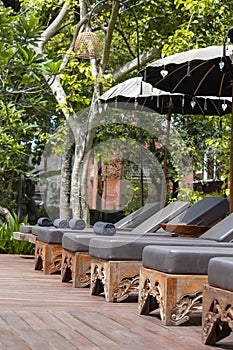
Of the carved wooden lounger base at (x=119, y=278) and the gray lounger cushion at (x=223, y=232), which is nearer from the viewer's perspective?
the carved wooden lounger base at (x=119, y=278)

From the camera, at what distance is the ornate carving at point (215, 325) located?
3498 mm

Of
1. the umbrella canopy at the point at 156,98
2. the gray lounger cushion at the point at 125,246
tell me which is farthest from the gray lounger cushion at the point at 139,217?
the gray lounger cushion at the point at 125,246

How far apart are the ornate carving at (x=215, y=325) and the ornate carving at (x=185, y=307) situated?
51cm

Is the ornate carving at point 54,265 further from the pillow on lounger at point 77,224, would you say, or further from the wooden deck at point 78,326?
the wooden deck at point 78,326

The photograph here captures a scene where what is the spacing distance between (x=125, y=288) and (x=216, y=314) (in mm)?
1690

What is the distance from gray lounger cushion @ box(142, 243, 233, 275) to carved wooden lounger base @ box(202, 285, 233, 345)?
19.2 inches

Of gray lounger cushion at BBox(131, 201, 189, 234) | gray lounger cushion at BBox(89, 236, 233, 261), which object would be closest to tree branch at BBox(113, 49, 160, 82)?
gray lounger cushion at BBox(131, 201, 189, 234)

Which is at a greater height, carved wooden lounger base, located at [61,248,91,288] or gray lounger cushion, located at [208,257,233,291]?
gray lounger cushion, located at [208,257,233,291]

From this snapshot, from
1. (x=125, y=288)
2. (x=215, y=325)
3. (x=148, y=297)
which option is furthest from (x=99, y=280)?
(x=215, y=325)

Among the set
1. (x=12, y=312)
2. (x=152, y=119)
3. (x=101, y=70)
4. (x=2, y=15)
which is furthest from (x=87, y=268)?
(x=152, y=119)

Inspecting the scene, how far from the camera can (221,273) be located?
3484mm

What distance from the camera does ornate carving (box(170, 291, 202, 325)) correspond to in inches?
163

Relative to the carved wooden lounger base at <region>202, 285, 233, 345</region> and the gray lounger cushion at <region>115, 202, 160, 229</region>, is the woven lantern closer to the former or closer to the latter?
the gray lounger cushion at <region>115, 202, 160, 229</region>

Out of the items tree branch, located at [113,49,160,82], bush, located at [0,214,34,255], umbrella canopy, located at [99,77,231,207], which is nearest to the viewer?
umbrella canopy, located at [99,77,231,207]
